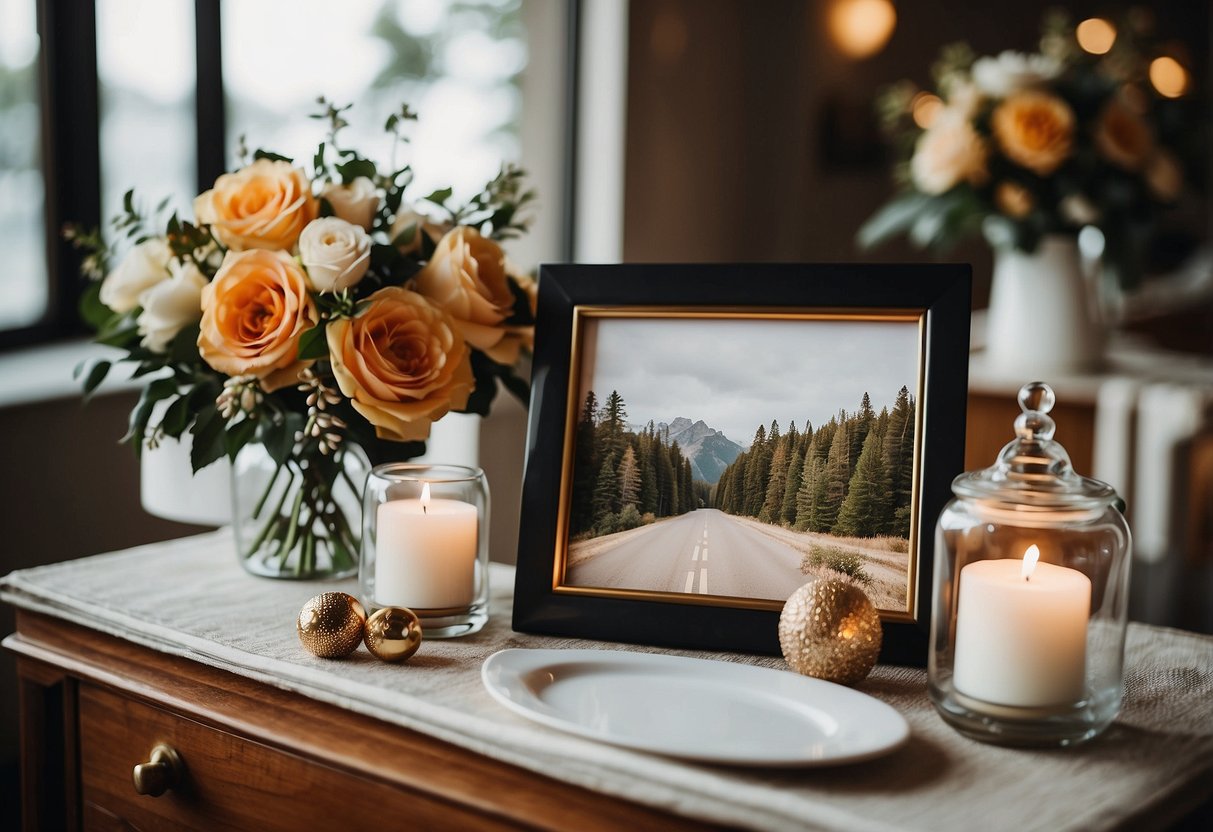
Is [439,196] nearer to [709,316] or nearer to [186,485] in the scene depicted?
[709,316]

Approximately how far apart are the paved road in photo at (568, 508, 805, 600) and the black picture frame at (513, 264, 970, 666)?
0.01 m

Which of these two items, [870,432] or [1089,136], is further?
[1089,136]

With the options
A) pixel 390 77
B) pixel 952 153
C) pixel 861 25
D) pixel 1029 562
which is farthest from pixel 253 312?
pixel 861 25

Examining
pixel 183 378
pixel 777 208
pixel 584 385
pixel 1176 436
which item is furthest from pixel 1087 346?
pixel 183 378

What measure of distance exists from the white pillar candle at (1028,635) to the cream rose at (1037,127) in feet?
5.34

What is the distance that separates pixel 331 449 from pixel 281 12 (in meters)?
1.40

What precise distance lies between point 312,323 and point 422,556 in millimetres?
212

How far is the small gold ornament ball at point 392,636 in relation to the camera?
846 millimetres

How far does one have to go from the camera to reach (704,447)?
35.8 inches

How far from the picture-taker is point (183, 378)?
1039 mm

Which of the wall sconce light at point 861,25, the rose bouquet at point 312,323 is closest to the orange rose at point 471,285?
the rose bouquet at point 312,323

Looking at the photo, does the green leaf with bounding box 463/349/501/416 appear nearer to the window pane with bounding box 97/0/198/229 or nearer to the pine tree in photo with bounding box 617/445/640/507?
the pine tree in photo with bounding box 617/445/640/507

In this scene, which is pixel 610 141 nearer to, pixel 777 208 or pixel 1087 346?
pixel 777 208

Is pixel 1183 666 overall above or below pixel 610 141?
Answer: below
